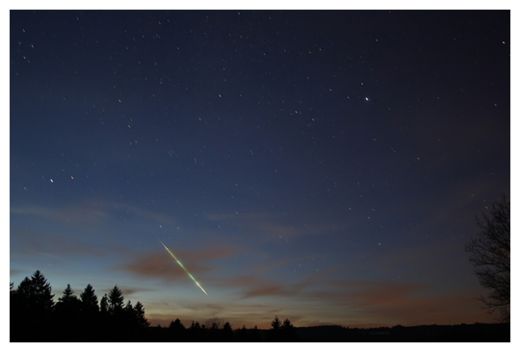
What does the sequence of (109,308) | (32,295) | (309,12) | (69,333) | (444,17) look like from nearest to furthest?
(444,17), (309,12), (69,333), (32,295), (109,308)

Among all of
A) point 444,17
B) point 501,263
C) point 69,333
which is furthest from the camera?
point 69,333

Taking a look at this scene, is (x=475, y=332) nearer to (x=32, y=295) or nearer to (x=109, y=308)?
(x=32, y=295)

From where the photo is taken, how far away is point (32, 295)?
33.6 meters
